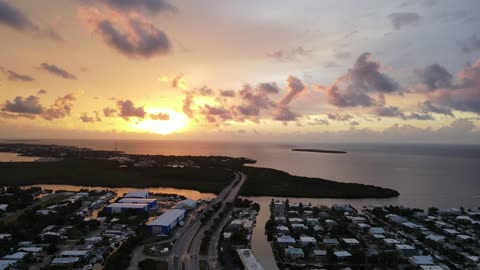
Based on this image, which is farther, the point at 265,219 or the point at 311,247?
the point at 265,219

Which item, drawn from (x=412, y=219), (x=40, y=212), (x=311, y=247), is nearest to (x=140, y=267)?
(x=311, y=247)

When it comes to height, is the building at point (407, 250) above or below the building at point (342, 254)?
above

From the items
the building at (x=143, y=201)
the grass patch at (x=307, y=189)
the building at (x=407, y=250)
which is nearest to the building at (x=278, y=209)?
the grass patch at (x=307, y=189)

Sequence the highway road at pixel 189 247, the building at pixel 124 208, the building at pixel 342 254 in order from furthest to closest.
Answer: the building at pixel 124 208 < the building at pixel 342 254 < the highway road at pixel 189 247

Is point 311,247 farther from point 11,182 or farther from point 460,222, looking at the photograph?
point 11,182

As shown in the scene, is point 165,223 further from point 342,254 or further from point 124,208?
point 342,254

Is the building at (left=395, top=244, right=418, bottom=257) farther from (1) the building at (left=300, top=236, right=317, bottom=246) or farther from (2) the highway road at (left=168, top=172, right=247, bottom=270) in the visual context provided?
(2) the highway road at (left=168, top=172, right=247, bottom=270)

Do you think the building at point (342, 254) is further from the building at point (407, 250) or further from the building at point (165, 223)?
the building at point (165, 223)

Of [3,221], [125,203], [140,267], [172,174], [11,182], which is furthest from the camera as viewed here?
[172,174]
